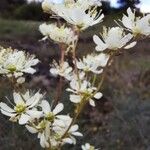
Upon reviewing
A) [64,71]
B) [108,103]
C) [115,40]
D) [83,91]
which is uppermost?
[115,40]

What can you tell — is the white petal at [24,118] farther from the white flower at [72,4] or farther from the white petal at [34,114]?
the white flower at [72,4]

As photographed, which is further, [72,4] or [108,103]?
[108,103]

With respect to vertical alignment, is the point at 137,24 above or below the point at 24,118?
above

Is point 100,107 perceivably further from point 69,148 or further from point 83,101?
point 83,101

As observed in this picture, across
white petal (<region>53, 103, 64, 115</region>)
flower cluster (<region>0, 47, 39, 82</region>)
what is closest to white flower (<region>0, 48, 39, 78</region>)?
flower cluster (<region>0, 47, 39, 82</region>)

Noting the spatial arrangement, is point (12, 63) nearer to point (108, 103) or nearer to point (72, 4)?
point (72, 4)

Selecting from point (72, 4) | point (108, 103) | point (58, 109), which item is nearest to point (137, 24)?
point (72, 4)

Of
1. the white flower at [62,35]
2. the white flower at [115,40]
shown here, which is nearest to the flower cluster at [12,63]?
the white flower at [62,35]
